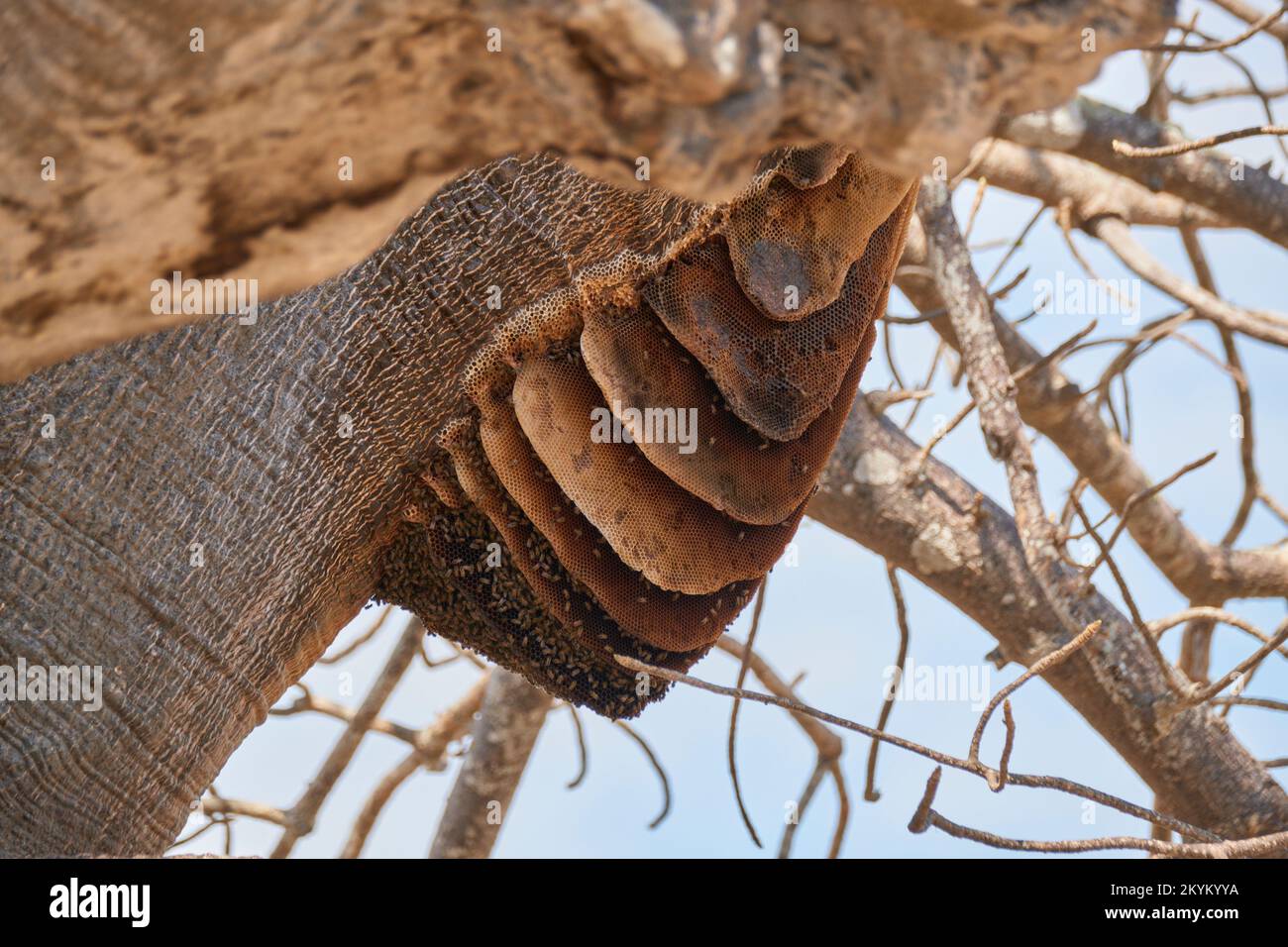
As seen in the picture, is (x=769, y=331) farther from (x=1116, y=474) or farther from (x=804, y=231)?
(x=1116, y=474)

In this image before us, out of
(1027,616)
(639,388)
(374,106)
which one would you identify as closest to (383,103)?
(374,106)

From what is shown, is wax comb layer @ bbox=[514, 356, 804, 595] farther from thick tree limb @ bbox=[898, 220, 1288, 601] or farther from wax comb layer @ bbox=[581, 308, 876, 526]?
thick tree limb @ bbox=[898, 220, 1288, 601]

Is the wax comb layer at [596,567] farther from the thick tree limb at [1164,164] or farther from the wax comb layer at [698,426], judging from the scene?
the thick tree limb at [1164,164]

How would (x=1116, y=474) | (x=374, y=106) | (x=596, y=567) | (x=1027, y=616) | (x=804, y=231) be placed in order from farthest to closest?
(x=1116, y=474), (x=1027, y=616), (x=596, y=567), (x=804, y=231), (x=374, y=106)

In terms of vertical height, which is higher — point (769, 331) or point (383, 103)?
point (769, 331)

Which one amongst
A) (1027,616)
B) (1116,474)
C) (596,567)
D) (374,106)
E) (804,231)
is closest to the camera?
(374,106)

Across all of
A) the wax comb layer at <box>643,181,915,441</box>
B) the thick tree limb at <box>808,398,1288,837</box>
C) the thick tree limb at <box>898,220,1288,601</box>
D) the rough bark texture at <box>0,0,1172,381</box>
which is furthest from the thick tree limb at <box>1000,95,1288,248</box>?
the rough bark texture at <box>0,0,1172,381</box>

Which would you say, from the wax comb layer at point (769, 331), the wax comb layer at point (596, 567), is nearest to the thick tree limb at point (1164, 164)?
the wax comb layer at point (769, 331)
